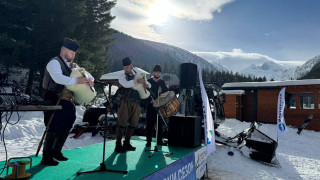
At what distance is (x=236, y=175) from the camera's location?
7551 mm

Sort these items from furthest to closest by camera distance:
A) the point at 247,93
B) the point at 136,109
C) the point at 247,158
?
the point at 247,93 → the point at 247,158 → the point at 136,109

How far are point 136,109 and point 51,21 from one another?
17.3 meters

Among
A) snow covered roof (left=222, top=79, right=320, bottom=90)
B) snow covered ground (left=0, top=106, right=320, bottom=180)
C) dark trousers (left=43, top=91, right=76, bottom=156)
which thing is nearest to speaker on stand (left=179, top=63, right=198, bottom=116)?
snow covered ground (left=0, top=106, right=320, bottom=180)

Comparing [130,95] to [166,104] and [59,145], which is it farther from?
[59,145]

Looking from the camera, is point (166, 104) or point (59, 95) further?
point (166, 104)

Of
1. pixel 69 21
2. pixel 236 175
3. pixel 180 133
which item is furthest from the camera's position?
pixel 69 21

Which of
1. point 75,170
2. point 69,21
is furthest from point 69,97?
point 69,21

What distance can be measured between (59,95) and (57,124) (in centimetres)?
45

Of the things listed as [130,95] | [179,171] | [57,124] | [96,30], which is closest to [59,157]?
[57,124]

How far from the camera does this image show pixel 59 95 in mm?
3566

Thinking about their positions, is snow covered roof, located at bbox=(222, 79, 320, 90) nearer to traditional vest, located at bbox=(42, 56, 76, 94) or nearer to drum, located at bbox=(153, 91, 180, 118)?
drum, located at bbox=(153, 91, 180, 118)

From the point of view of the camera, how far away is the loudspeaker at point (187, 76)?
10.2 m

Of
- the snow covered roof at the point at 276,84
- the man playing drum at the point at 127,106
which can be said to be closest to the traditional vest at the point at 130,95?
the man playing drum at the point at 127,106

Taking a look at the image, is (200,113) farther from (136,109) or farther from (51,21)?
(51,21)
